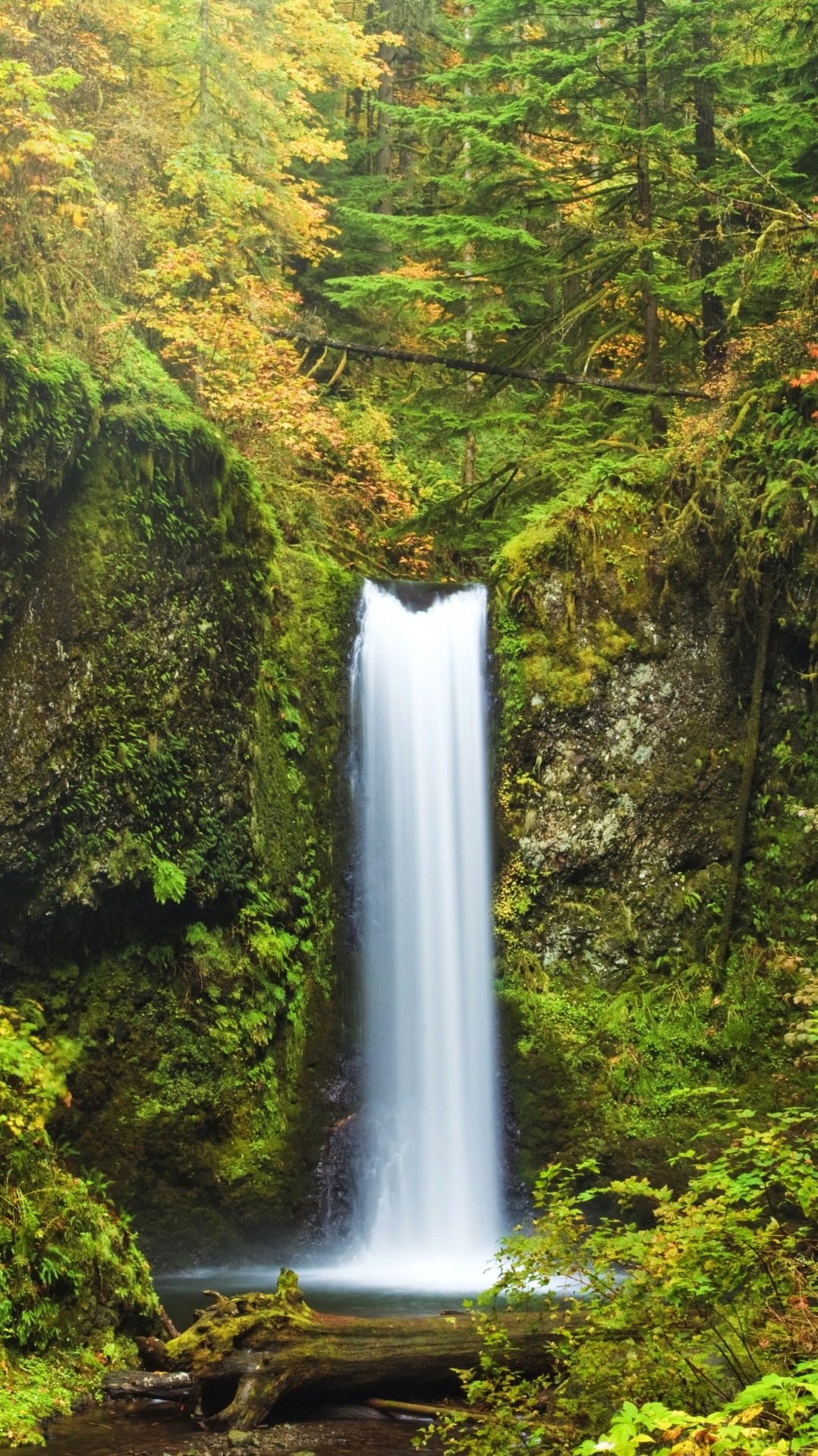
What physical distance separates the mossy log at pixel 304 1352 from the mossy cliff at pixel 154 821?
3.66 meters

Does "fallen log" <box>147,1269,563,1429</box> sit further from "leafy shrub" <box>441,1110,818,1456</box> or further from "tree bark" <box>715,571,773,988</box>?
"tree bark" <box>715,571,773,988</box>

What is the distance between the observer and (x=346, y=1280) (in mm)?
8586

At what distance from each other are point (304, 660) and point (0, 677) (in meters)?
3.82

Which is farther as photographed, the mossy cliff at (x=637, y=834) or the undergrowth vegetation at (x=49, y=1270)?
the mossy cliff at (x=637, y=834)

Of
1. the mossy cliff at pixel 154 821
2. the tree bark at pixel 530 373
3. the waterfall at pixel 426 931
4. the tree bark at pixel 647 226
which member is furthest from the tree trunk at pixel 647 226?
the mossy cliff at pixel 154 821

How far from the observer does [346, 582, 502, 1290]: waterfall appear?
32.5ft

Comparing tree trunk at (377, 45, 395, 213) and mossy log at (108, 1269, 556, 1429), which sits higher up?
tree trunk at (377, 45, 395, 213)

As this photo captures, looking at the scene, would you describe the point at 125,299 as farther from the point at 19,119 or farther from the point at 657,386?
the point at 657,386

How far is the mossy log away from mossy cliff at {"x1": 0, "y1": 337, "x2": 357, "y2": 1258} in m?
3.66

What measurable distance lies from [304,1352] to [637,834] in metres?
6.54

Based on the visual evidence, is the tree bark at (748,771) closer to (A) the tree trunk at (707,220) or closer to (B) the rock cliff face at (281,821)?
(B) the rock cliff face at (281,821)

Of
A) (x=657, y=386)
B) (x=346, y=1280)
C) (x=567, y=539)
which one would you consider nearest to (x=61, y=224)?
(x=567, y=539)

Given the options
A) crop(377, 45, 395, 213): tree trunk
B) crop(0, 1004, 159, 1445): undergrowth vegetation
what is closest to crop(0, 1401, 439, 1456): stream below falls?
crop(0, 1004, 159, 1445): undergrowth vegetation

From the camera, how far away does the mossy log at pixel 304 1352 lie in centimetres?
527
